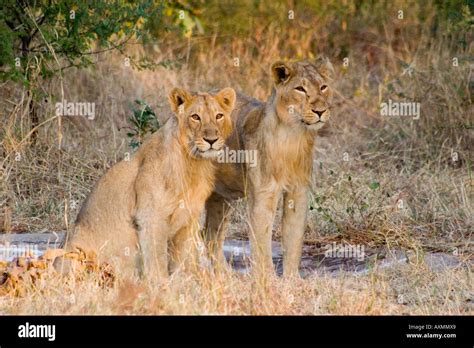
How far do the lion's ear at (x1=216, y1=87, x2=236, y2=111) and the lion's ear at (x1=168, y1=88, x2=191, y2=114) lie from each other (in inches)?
8.1

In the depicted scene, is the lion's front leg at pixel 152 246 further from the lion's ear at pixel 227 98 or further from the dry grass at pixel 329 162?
the lion's ear at pixel 227 98

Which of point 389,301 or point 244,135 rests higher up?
point 244,135

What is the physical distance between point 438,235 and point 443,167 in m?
2.29

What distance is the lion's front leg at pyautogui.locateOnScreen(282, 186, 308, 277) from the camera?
7.18 m

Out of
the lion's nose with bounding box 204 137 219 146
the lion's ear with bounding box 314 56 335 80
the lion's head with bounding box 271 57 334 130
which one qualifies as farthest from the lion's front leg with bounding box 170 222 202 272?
the lion's ear with bounding box 314 56 335 80

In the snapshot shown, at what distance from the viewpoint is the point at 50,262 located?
6.40 meters

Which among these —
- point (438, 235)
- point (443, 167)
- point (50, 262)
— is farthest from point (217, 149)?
point (443, 167)

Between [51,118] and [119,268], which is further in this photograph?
[51,118]

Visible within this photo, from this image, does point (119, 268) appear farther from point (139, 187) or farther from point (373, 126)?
point (373, 126)

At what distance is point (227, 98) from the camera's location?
688 cm

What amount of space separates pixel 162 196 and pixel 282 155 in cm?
89

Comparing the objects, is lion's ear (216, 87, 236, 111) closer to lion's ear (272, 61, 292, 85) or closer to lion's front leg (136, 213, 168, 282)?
lion's ear (272, 61, 292, 85)

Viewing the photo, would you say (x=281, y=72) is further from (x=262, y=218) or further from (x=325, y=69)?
(x=262, y=218)

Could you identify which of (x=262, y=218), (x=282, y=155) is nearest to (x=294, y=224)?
(x=262, y=218)
